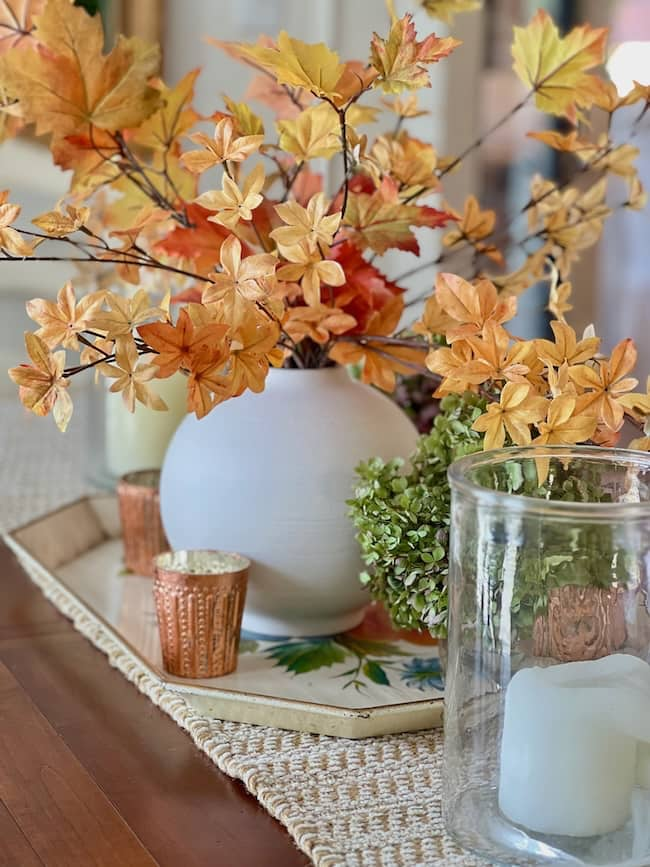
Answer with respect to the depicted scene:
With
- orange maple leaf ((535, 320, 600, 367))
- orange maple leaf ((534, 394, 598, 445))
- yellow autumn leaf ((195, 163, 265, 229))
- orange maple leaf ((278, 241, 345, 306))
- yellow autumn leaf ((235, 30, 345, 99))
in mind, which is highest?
yellow autumn leaf ((235, 30, 345, 99))

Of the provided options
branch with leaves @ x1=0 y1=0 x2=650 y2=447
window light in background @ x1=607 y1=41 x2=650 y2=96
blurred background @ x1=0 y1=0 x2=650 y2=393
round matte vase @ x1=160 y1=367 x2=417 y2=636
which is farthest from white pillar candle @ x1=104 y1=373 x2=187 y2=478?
window light in background @ x1=607 y1=41 x2=650 y2=96

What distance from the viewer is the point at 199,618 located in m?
0.64

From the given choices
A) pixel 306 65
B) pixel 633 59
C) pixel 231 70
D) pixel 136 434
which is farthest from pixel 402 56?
A: pixel 633 59

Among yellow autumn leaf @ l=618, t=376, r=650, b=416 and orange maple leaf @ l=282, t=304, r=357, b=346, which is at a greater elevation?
orange maple leaf @ l=282, t=304, r=357, b=346

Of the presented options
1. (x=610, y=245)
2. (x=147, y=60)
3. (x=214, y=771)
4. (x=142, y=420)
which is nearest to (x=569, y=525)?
(x=214, y=771)

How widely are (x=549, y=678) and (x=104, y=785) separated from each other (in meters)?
0.21

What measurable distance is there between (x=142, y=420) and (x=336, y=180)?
92 centimetres

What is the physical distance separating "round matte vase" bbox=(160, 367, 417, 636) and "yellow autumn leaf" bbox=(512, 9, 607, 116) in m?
0.23

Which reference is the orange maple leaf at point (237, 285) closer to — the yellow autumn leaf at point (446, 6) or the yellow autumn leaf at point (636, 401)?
the yellow autumn leaf at point (636, 401)

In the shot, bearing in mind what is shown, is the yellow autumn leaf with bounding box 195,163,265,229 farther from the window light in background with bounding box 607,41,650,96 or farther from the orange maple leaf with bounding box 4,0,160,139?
the window light in background with bounding box 607,41,650,96

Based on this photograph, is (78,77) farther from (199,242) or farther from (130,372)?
(130,372)

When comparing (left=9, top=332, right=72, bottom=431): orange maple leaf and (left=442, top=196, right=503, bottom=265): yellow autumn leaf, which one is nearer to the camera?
(left=9, top=332, right=72, bottom=431): orange maple leaf

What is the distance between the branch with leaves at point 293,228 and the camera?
540 millimetres

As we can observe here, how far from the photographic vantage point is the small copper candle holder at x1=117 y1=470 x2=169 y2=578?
0.84 metres
